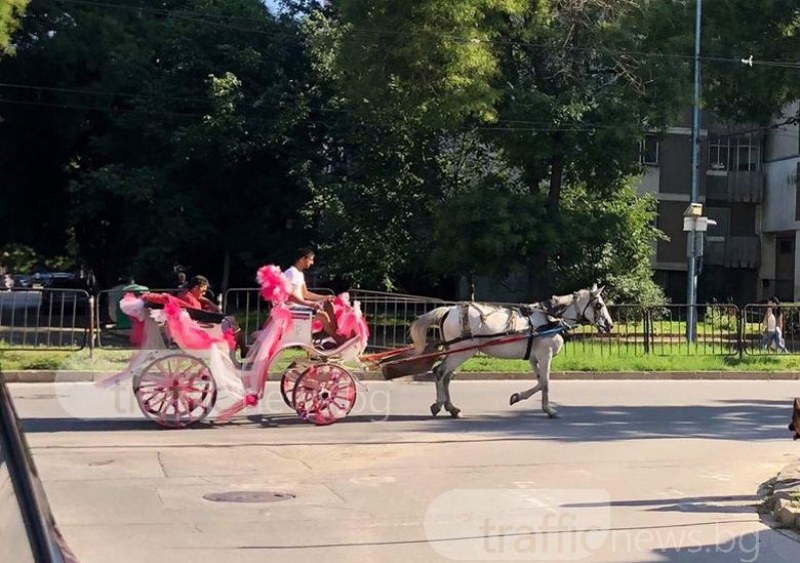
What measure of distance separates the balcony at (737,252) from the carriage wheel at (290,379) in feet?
124

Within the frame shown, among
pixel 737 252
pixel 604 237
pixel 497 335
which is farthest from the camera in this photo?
pixel 737 252

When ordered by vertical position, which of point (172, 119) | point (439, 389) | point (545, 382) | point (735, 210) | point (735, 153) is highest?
point (735, 153)

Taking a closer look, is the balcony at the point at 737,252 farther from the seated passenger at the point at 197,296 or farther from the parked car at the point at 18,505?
the parked car at the point at 18,505

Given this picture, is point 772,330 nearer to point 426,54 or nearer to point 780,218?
point 426,54

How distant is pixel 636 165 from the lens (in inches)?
1142

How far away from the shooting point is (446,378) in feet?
48.0

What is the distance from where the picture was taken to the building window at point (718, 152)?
48594 mm

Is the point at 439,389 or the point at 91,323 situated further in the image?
the point at 91,323

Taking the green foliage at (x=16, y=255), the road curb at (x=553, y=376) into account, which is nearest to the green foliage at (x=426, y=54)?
the road curb at (x=553, y=376)

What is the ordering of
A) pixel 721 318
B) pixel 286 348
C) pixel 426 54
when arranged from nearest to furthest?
pixel 286 348, pixel 721 318, pixel 426 54

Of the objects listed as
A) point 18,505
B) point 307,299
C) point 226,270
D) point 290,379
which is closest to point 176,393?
point 290,379

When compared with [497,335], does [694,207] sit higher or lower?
higher

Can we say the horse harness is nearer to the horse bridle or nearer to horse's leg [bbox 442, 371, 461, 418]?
the horse bridle

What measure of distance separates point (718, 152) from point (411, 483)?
4249 cm
